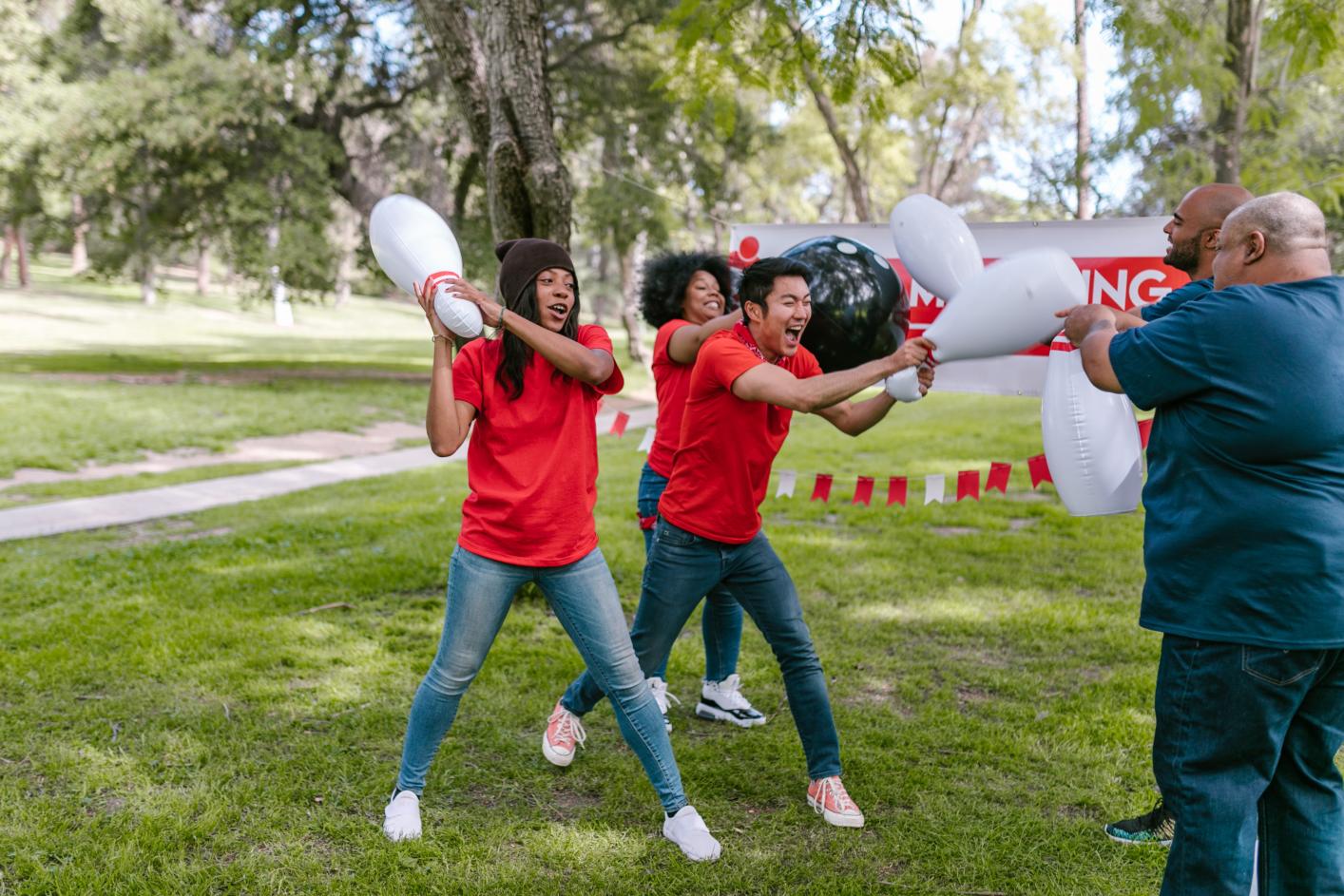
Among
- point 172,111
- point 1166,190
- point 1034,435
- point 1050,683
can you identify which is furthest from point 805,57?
point 172,111

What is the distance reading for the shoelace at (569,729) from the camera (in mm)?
3692

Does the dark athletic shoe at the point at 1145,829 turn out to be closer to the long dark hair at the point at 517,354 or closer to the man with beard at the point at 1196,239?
the man with beard at the point at 1196,239

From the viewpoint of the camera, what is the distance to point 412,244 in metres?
3.02

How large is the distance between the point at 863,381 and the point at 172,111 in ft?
49.8

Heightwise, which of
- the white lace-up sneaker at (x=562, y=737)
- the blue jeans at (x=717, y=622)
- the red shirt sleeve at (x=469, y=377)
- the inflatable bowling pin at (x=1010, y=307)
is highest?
the inflatable bowling pin at (x=1010, y=307)

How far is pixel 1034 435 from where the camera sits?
40.7ft

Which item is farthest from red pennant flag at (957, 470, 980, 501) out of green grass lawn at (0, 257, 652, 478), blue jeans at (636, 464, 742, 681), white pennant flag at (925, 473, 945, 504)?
green grass lawn at (0, 257, 652, 478)

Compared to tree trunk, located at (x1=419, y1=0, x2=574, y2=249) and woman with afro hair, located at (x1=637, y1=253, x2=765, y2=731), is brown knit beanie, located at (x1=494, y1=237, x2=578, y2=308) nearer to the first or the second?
woman with afro hair, located at (x1=637, y1=253, x2=765, y2=731)

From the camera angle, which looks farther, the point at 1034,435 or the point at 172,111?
the point at 172,111

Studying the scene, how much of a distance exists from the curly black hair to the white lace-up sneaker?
1573 mm

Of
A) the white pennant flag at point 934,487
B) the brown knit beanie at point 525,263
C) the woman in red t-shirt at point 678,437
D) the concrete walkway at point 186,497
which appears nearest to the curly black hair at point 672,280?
the woman in red t-shirt at point 678,437

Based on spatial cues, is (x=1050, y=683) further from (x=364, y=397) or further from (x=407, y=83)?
(x=407, y=83)

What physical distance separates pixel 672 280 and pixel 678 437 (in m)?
0.65

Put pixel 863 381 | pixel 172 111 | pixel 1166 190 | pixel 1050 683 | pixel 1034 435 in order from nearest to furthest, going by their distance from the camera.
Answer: pixel 863 381, pixel 1050 683, pixel 1166 190, pixel 1034 435, pixel 172 111
